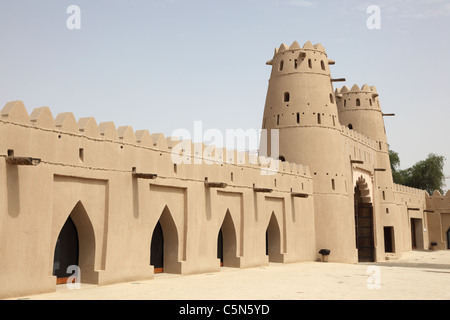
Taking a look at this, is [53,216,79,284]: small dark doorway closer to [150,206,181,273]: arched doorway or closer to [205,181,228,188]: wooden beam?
[150,206,181,273]: arched doorway

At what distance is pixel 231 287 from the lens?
12523 mm

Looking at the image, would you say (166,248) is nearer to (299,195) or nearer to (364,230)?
(299,195)

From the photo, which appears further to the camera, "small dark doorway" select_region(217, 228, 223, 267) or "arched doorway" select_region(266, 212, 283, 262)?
"arched doorway" select_region(266, 212, 283, 262)

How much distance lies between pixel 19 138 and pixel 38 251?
2536 mm

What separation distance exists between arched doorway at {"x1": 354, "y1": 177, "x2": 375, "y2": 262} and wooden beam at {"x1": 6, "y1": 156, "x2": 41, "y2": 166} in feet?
70.4

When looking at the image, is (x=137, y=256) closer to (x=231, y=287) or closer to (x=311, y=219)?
(x=231, y=287)

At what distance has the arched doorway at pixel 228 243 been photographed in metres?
18.6

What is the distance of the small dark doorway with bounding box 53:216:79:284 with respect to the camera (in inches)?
504

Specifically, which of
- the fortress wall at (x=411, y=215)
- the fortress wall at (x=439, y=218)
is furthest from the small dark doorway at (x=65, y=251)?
the fortress wall at (x=439, y=218)

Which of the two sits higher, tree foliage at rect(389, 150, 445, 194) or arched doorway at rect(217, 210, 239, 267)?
tree foliage at rect(389, 150, 445, 194)

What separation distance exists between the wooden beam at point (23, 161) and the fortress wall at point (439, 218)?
3795cm

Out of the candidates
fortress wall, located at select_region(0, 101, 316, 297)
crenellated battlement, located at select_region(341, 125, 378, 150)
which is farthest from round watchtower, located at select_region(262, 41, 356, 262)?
fortress wall, located at select_region(0, 101, 316, 297)

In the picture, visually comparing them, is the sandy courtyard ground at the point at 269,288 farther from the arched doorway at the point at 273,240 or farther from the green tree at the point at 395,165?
the green tree at the point at 395,165
